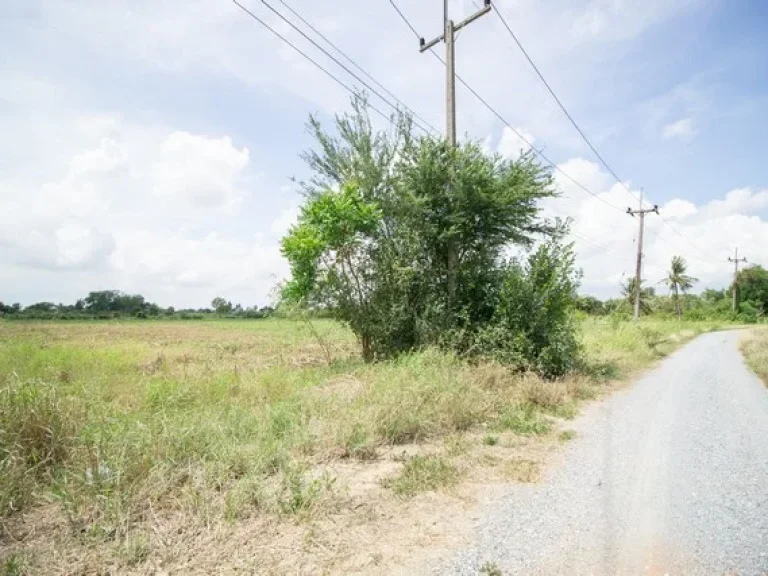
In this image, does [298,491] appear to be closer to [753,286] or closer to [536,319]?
[536,319]

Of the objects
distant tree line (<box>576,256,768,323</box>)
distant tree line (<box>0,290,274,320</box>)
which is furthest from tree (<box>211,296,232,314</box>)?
distant tree line (<box>576,256,768,323</box>)

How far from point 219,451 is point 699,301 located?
8441cm

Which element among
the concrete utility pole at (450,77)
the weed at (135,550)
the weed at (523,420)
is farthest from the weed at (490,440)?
the concrete utility pole at (450,77)

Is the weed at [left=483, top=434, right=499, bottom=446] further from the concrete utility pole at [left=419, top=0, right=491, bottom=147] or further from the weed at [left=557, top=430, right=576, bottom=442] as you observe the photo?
the concrete utility pole at [left=419, top=0, right=491, bottom=147]

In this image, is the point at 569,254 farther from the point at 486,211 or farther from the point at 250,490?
the point at 250,490

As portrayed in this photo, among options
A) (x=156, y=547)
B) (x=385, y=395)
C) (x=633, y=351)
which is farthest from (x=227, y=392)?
(x=633, y=351)

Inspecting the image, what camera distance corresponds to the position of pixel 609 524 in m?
3.61

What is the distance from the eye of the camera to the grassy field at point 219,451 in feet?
11.3

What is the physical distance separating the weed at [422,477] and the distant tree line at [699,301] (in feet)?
137

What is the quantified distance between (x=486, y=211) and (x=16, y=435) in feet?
32.3

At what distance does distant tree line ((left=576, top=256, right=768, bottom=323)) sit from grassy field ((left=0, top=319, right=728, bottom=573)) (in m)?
40.0

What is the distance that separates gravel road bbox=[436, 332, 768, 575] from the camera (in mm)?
3123

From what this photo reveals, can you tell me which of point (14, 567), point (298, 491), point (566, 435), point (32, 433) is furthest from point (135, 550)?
point (566, 435)

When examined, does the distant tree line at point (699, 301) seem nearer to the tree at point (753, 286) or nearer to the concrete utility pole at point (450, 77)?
the tree at point (753, 286)
